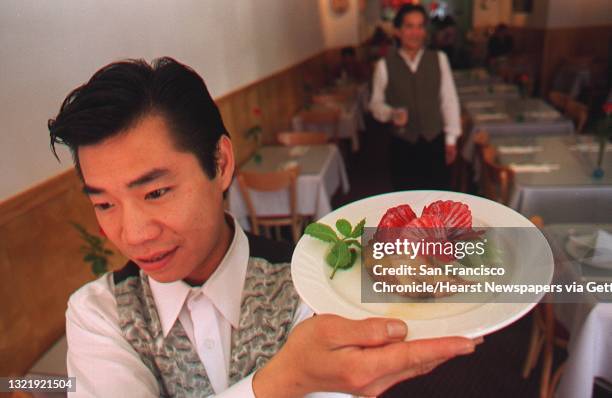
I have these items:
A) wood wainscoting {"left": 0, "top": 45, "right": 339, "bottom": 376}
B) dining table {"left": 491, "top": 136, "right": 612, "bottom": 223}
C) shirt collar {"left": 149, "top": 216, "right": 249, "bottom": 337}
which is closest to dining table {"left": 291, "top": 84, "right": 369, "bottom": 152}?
dining table {"left": 491, "top": 136, "right": 612, "bottom": 223}

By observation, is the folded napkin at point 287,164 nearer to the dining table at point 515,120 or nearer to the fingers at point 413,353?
the dining table at point 515,120

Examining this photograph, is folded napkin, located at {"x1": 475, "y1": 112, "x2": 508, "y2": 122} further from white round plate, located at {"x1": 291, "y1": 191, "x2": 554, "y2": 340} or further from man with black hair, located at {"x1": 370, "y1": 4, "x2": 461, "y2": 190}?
white round plate, located at {"x1": 291, "y1": 191, "x2": 554, "y2": 340}

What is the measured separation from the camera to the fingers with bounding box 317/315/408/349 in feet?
1.26

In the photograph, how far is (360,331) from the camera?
40 cm

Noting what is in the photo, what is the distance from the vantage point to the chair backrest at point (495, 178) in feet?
5.75

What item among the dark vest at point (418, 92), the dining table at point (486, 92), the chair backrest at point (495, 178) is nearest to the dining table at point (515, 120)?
the dining table at point (486, 92)

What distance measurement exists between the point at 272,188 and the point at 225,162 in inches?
63.7

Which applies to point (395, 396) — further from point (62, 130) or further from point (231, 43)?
A: point (231, 43)

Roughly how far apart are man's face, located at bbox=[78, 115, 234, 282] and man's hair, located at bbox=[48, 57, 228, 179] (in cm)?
1

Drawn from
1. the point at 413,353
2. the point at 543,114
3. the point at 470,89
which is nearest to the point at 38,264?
the point at 413,353

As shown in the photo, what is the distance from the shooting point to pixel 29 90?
40.6 inches

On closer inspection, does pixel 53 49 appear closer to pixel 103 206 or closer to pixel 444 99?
pixel 103 206

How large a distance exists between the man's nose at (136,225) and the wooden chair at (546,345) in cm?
120

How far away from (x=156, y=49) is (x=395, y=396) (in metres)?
1.06
